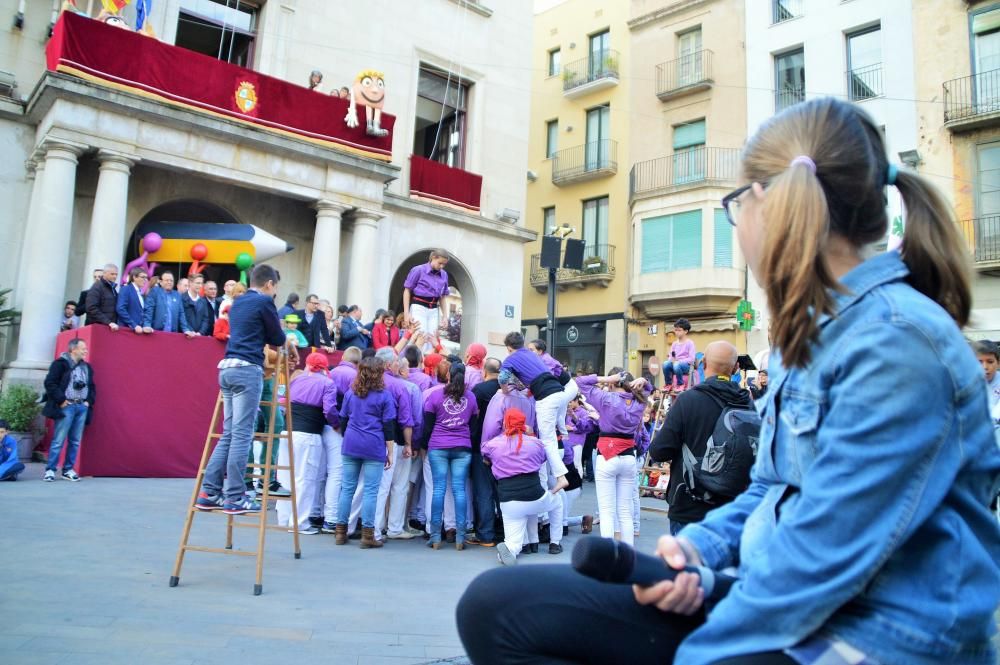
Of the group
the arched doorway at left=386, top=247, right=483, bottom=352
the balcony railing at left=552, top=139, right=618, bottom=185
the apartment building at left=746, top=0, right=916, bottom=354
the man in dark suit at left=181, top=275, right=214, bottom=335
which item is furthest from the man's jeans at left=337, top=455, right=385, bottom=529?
the balcony railing at left=552, top=139, right=618, bottom=185

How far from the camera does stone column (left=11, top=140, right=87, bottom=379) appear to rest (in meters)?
13.5

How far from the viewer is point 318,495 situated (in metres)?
9.20

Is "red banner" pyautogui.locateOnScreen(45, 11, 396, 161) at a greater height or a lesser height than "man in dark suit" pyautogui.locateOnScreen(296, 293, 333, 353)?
greater

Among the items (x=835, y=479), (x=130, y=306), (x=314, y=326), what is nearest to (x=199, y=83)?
(x=130, y=306)

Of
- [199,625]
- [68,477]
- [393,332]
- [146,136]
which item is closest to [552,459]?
[199,625]

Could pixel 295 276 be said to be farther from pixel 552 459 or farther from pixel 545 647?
pixel 545 647

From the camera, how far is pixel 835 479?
4.62 ft

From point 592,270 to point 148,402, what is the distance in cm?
2283

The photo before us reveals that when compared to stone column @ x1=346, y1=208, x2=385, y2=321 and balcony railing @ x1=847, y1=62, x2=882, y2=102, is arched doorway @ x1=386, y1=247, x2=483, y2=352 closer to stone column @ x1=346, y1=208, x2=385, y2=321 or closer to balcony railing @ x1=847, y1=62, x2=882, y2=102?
stone column @ x1=346, y1=208, x2=385, y2=321

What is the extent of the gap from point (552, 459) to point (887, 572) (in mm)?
7057

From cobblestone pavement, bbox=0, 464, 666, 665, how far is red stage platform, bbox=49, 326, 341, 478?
273 cm

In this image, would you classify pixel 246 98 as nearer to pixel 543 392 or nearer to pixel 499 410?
pixel 499 410

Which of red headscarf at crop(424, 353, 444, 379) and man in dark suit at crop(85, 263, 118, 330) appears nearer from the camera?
red headscarf at crop(424, 353, 444, 379)

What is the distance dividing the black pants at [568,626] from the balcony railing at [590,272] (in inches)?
1163
